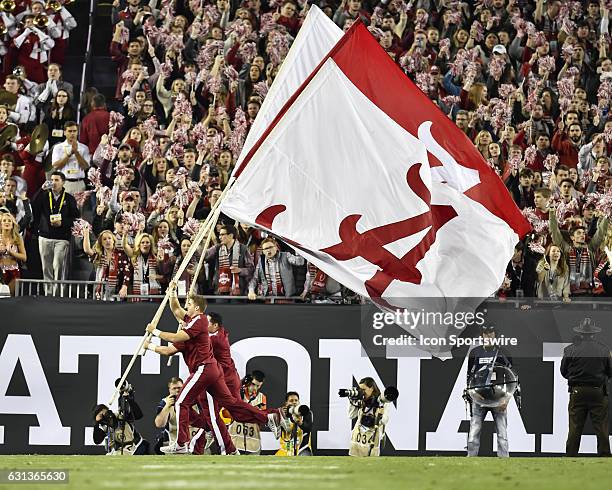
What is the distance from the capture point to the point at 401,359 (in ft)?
46.1

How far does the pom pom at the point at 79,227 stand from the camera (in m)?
15.5

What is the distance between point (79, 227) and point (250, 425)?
10.7 ft

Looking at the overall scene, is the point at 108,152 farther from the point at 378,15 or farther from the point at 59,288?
the point at 378,15

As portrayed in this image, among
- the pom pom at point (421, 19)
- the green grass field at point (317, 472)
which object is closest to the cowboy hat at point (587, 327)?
the green grass field at point (317, 472)

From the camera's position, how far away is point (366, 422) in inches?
541

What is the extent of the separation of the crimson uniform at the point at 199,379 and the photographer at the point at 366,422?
1227mm

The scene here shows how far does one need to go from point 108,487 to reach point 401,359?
5.46m

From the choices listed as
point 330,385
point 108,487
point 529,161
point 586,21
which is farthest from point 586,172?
point 108,487

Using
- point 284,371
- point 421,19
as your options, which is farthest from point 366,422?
point 421,19

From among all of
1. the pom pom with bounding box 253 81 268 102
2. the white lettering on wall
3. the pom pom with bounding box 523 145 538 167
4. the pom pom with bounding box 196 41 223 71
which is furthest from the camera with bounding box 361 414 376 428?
the pom pom with bounding box 196 41 223 71

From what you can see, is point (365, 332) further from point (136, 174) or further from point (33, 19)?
point (33, 19)

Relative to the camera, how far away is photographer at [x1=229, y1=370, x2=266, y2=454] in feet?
45.0

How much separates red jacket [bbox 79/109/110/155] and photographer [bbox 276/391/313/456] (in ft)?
16.4

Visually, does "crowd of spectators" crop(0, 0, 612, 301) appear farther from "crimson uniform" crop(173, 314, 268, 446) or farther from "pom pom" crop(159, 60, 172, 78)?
"crimson uniform" crop(173, 314, 268, 446)
